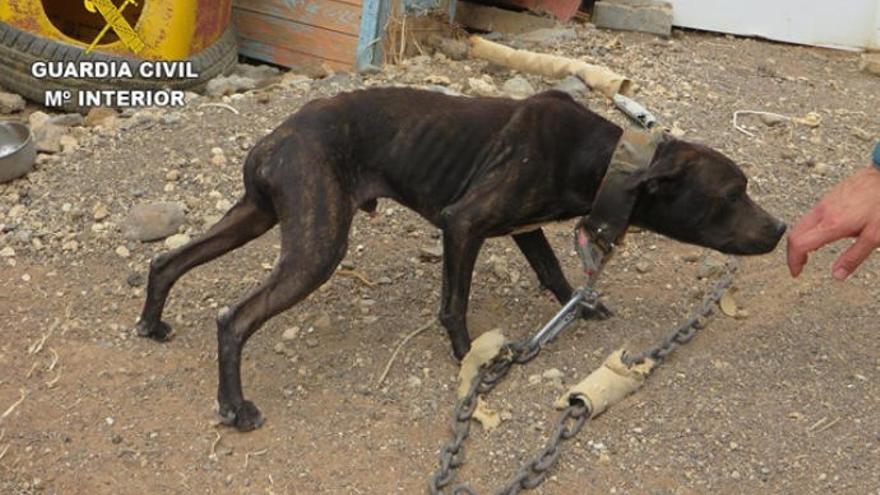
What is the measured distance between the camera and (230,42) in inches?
303

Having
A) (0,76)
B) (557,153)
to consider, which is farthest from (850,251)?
(0,76)

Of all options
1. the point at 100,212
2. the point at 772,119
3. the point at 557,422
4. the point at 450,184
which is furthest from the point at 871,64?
the point at 100,212

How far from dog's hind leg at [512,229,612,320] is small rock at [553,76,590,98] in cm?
184

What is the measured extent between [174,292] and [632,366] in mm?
1967

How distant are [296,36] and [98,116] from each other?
1.47 m

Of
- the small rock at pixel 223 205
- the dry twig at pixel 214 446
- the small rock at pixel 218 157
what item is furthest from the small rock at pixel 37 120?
the dry twig at pixel 214 446

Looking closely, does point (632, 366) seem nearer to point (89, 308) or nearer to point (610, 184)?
point (610, 184)

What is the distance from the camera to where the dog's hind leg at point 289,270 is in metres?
4.21

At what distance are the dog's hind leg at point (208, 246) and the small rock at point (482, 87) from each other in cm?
231

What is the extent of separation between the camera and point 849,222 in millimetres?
3961

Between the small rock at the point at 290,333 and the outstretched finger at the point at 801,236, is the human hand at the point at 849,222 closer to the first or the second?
the outstretched finger at the point at 801,236

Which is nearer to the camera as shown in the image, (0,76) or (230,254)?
(230,254)

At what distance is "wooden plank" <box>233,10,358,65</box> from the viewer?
Answer: 7.60m

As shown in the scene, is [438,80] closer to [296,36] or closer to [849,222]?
[296,36]
